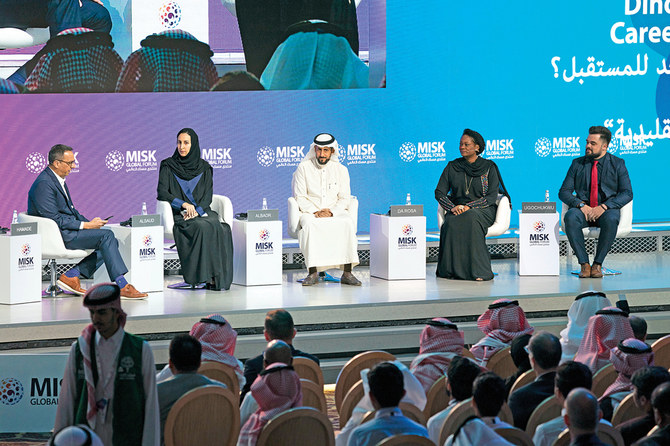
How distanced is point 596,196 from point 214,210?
10.6ft

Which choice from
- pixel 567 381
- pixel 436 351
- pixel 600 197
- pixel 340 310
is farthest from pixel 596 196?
pixel 567 381

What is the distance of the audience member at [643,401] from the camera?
13.0ft

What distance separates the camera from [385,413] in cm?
A: 386

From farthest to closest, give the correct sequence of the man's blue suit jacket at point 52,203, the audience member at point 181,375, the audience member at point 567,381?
the man's blue suit jacket at point 52,203 < the audience member at point 181,375 < the audience member at point 567,381

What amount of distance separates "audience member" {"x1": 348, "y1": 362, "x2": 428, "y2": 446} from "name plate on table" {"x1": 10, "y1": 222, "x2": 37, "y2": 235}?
4.43 metres

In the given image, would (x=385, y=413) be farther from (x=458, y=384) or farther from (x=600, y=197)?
(x=600, y=197)

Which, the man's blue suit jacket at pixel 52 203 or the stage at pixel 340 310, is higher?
the man's blue suit jacket at pixel 52 203

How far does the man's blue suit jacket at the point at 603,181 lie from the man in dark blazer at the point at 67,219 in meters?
3.68

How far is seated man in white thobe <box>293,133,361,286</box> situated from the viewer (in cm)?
854

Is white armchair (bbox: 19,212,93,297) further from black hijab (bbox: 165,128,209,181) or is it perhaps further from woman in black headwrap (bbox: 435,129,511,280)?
woman in black headwrap (bbox: 435,129,511,280)

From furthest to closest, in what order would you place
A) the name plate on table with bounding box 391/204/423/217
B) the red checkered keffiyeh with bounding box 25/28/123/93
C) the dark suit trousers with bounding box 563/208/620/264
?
the red checkered keffiyeh with bounding box 25/28/123/93 → the dark suit trousers with bounding box 563/208/620/264 → the name plate on table with bounding box 391/204/423/217

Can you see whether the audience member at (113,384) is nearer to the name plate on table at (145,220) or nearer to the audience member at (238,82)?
the name plate on table at (145,220)

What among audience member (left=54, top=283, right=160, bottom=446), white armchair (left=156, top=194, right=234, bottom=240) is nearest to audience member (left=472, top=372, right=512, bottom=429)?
audience member (left=54, top=283, right=160, bottom=446)

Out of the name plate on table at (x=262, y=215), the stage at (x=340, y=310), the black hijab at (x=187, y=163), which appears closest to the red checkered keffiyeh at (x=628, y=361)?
the stage at (x=340, y=310)
